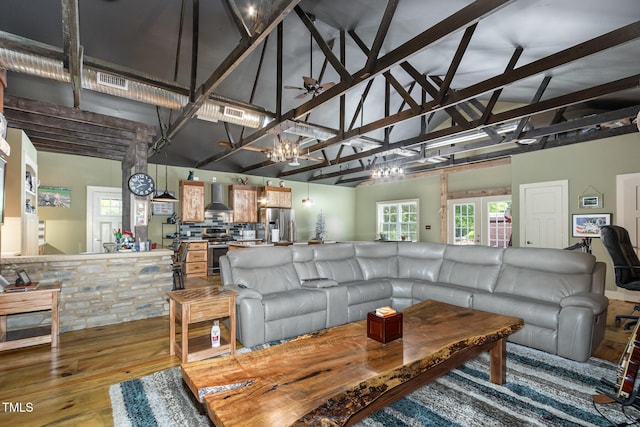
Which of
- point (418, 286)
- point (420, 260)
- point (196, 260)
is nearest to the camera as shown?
point (418, 286)

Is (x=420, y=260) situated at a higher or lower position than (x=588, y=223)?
lower

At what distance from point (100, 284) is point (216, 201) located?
14.8 feet

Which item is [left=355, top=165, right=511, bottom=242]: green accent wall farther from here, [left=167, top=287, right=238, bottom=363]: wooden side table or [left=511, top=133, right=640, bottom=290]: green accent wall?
[left=167, top=287, right=238, bottom=363]: wooden side table

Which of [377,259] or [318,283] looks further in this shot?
[377,259]

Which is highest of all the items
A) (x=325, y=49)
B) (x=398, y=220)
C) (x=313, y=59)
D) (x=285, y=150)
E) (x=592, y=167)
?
(x=313, y=59)

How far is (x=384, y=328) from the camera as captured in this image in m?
1.89

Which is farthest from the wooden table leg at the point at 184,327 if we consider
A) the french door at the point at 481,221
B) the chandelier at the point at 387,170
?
the french door at the point at 481,221

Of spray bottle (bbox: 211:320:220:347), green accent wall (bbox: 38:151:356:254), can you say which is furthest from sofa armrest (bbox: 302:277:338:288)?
green accent wall (bbox: 38:151:356:254)

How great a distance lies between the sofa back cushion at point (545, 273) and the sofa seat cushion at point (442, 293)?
44cm

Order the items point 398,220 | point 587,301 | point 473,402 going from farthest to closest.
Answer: point 398,220, point 587,301, point 473,402

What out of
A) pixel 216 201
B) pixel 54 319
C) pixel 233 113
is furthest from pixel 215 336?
pixel 216 201

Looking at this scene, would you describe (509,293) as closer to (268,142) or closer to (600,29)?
(600,29)

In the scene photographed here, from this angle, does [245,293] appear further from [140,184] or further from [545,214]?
[545,214]

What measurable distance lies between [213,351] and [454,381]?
2.05 metres
